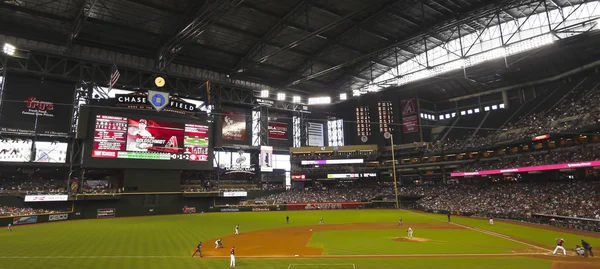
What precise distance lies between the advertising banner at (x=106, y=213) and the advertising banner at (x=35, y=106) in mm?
12346

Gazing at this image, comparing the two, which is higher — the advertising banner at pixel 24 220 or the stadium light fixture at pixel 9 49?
the stadium light fixture at pixel 9 49

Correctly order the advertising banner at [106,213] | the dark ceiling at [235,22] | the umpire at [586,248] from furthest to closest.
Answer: the advertising banner at [106,213], the dark ceiling at [235,22], the umpire at [586,248]

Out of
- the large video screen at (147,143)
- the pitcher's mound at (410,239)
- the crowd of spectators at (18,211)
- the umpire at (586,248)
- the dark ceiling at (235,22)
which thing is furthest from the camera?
the large video screen at (147,143)

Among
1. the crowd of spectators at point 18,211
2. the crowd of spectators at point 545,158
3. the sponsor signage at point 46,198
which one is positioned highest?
the crowd of spectators at point 545,158

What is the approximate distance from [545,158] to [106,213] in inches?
2385

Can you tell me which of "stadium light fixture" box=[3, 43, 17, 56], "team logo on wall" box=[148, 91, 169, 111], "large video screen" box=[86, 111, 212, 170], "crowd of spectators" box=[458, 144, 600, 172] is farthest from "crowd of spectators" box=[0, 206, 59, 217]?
"crowd of spectators" box=[458, 144, 600, 172]

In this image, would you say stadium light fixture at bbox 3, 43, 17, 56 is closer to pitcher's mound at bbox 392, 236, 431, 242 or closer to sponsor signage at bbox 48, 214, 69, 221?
sponsor signage at bbox 48, 214, 69, 221

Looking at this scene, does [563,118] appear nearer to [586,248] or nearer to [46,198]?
[586,248]

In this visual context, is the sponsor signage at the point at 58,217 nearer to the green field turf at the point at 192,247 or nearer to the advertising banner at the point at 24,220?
the advertising banner at the point at 24,220

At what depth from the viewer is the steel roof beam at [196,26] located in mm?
34156

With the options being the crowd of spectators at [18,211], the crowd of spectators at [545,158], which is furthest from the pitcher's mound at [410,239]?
the crowd of spectators at [18,211]

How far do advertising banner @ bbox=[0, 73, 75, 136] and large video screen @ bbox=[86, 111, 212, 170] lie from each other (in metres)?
6.27

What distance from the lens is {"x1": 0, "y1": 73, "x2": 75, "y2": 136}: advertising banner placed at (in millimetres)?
40656

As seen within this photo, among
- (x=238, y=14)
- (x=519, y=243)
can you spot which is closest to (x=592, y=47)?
(x=519, y=243)
